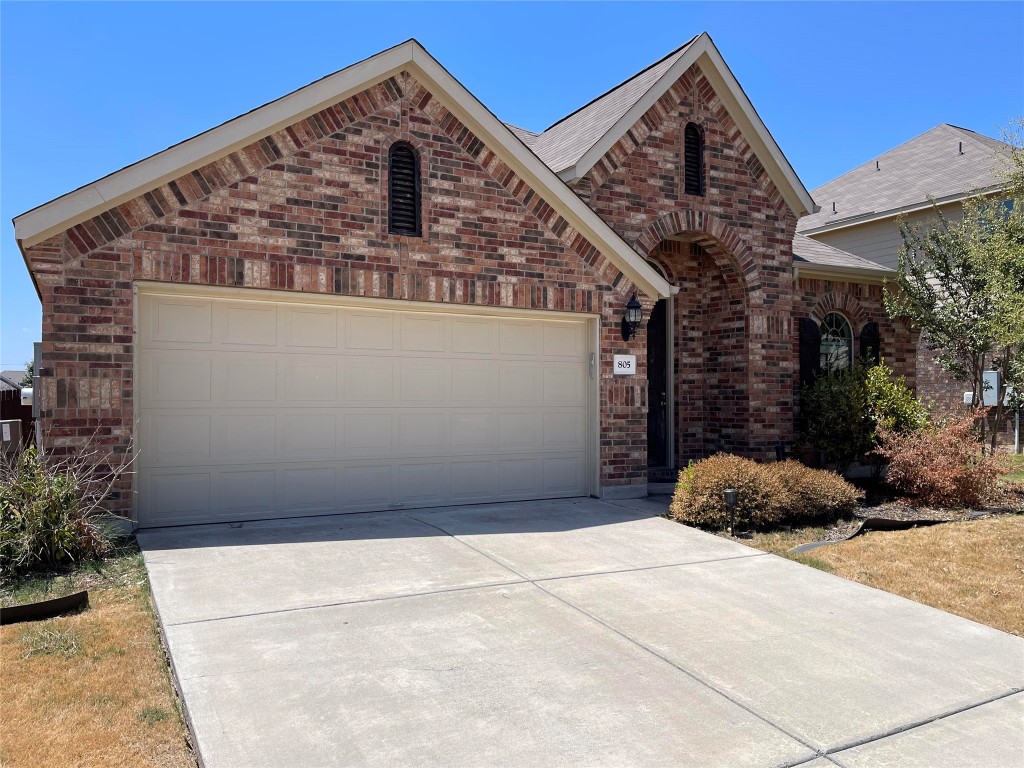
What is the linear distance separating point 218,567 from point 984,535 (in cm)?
810

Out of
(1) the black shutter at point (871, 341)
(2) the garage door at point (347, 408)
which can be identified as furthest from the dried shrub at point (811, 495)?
(1) the black shutter at point (871, 341)

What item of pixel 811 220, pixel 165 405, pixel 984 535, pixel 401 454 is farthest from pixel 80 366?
pixel 811 220

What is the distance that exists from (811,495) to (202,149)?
7.83 metres

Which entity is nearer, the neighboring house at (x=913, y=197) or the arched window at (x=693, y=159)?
the arched window at (x=693, y=159)

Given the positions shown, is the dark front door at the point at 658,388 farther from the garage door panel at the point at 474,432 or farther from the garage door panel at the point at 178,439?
the garage door panel at the point at 178,439

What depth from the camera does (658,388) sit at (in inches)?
520

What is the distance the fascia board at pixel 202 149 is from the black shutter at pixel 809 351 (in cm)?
863

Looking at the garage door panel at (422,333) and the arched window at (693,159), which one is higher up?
the arched window at (693,159)

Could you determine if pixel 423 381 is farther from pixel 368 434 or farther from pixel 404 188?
pixel 404 188

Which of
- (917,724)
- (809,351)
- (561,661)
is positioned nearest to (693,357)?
(809,351)

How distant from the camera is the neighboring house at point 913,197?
60.7ft

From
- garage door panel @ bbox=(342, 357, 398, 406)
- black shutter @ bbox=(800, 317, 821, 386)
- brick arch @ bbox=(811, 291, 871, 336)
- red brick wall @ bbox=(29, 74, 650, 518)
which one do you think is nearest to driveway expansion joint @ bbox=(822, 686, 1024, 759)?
red brick wall @ bbox=(29, 74, 650, 518)

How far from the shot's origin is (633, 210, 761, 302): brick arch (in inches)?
474

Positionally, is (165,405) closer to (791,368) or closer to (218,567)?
(218,567)
